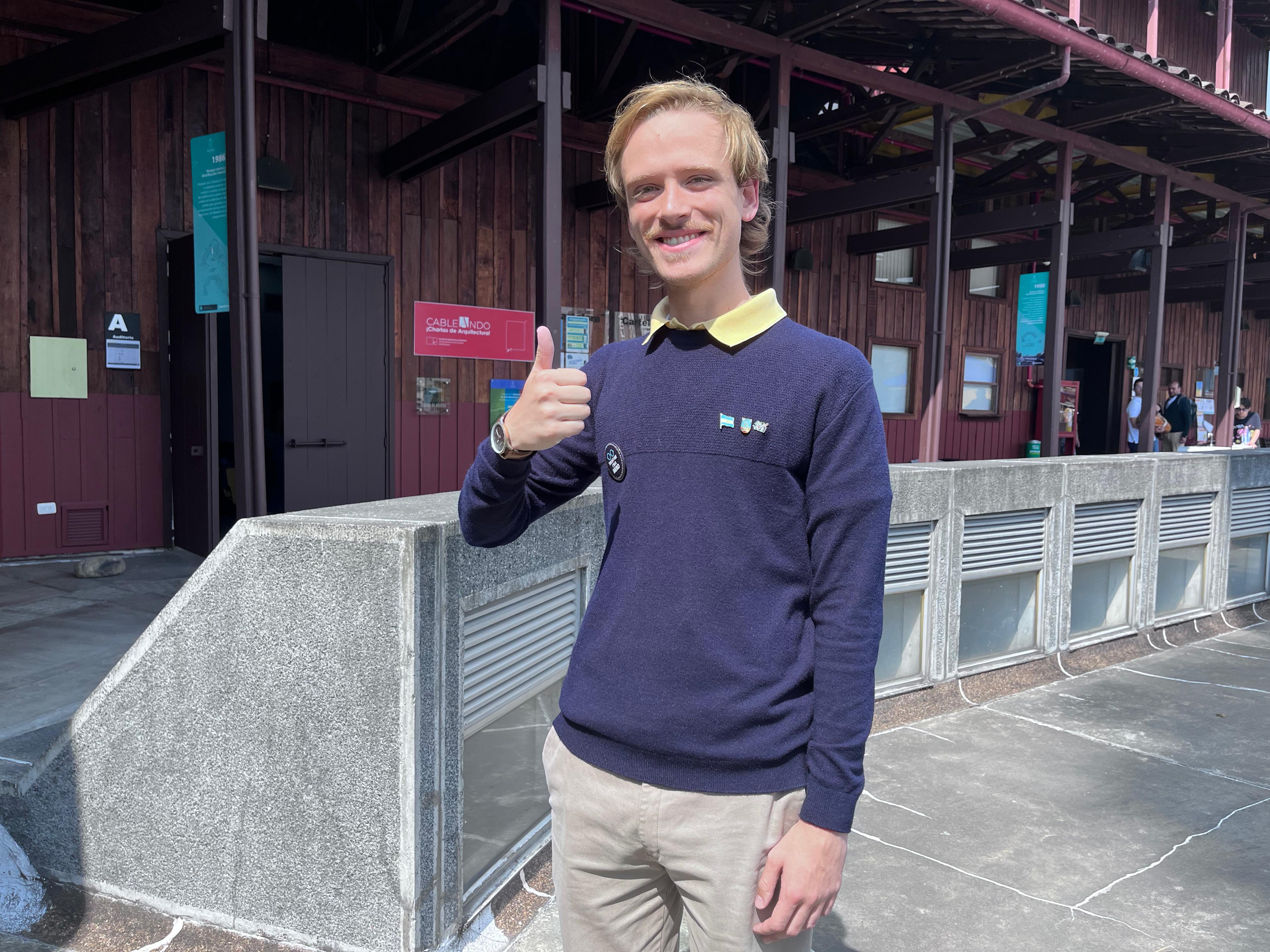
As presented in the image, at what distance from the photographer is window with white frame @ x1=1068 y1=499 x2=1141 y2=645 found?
19.9 ft

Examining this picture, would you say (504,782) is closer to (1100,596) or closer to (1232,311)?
(1100,596)

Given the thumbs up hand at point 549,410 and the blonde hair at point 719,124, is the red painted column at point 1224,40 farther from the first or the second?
the thumbs up hand at point 549,410

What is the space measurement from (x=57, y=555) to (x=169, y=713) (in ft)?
17.2

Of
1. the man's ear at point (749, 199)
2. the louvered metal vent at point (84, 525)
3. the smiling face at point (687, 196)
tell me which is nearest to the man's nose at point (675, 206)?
the smiling face at point (687, 196)

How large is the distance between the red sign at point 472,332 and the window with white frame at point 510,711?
19.1ft

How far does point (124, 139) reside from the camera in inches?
273

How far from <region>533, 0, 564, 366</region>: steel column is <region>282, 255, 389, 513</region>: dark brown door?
2.49m

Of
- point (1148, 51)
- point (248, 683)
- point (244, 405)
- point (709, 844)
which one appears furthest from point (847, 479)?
point (1148, 51)

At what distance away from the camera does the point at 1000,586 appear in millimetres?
5535

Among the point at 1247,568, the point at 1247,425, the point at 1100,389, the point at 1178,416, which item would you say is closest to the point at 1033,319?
the point at 1247,568

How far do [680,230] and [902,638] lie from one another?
3.97 metres

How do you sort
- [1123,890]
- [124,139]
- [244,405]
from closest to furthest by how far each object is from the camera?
1. [1123,890]
2. [244,405]
3. [124,139]

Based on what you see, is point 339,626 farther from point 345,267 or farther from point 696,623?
point 345,267

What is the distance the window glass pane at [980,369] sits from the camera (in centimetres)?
1410
